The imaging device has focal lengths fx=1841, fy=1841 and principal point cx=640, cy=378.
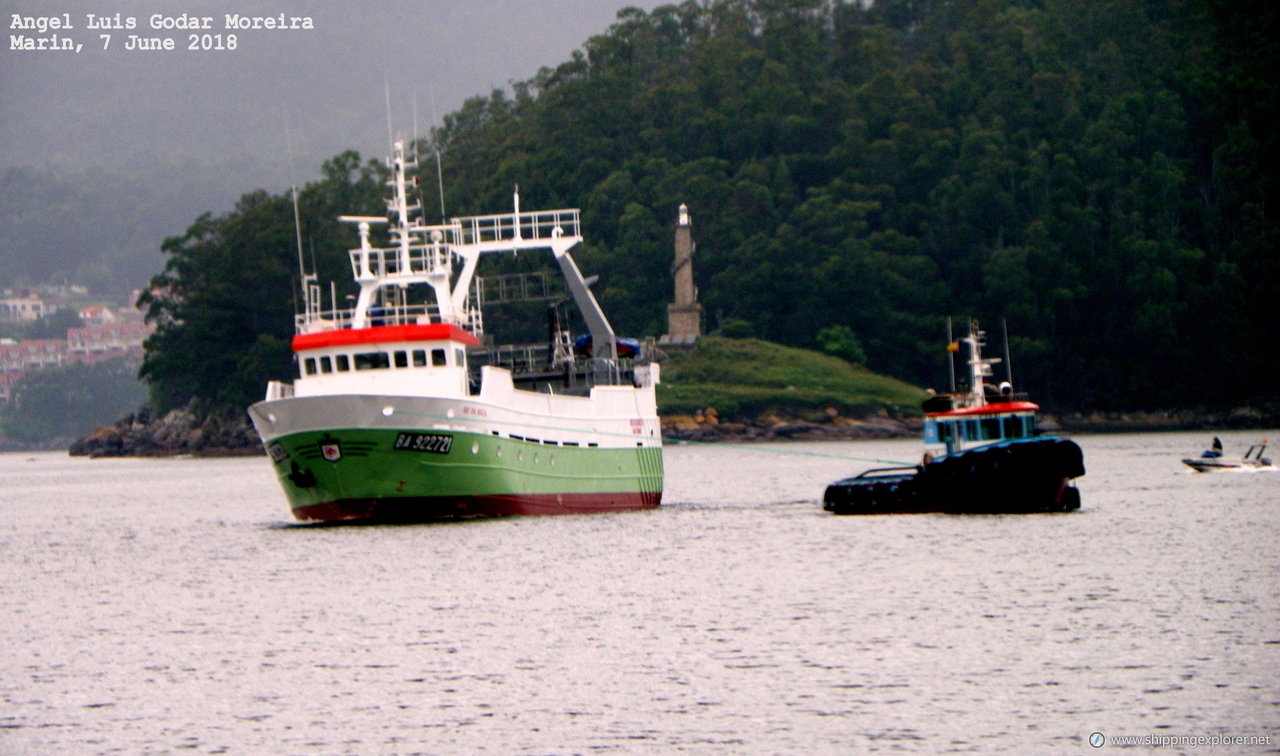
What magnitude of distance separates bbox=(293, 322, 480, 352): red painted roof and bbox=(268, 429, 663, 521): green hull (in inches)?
130

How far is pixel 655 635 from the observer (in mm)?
36406

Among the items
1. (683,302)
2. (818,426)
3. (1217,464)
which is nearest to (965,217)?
(683,302)

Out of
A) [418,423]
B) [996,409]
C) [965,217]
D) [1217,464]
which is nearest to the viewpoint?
[418,423]

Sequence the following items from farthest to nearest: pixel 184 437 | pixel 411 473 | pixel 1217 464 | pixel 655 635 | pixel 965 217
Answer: pixel 184 437 < pixel 965 217 < pixel 1217 464 < pixel 411 473 < pixel 655 635

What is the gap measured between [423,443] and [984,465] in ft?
59.7

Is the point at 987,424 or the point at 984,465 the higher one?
the point at 987,424

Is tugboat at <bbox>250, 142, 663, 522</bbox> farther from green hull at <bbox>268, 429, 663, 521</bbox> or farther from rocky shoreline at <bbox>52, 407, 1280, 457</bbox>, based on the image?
rocky shoreline at <bbox>52, 407, 1280, 457</bbox>

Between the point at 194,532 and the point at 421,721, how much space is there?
38541 mm

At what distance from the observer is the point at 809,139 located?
640 ft

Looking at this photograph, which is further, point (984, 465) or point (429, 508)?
point (984, 465)

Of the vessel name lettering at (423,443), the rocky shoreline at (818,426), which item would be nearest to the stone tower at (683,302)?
the rocky shoreline at (818,426)

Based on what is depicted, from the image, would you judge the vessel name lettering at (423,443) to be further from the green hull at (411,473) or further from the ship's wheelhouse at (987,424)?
the ship's wheelhouse at (987,424)

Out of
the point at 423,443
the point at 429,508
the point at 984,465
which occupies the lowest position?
the point at 984,465

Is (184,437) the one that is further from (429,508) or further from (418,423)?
(418,423)
